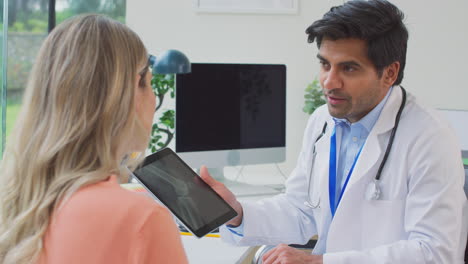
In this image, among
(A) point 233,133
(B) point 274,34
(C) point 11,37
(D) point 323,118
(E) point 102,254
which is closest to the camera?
(E) point 102,254

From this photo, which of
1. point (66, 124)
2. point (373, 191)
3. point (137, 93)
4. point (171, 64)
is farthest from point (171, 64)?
point (66, 124)

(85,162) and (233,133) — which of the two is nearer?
(85,162)

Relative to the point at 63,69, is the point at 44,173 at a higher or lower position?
lower

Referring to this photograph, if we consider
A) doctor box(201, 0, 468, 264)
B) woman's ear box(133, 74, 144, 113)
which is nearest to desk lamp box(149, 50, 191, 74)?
doctor box(201, 0, 468, 264)

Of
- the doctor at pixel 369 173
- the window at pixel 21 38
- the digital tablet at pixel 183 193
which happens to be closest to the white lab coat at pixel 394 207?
the doctor at pixel 369 173

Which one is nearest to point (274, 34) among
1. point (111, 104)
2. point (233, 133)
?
point (233, 133)

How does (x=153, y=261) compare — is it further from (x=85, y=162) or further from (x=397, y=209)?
(x=397, y=209)

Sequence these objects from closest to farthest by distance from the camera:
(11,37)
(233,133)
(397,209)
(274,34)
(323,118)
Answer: (397,209) → (323,118) → (233,133) → (11,37) → (274,34)

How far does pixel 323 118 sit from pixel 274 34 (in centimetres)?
134

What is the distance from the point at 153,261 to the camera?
85 centimetres

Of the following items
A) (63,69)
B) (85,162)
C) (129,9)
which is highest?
(129,9)

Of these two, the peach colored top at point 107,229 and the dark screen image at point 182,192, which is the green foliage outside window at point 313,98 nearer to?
the dark screen image at point 182,192

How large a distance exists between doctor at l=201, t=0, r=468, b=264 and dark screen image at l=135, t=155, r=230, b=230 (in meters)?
0.12

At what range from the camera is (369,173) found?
1.57 m
